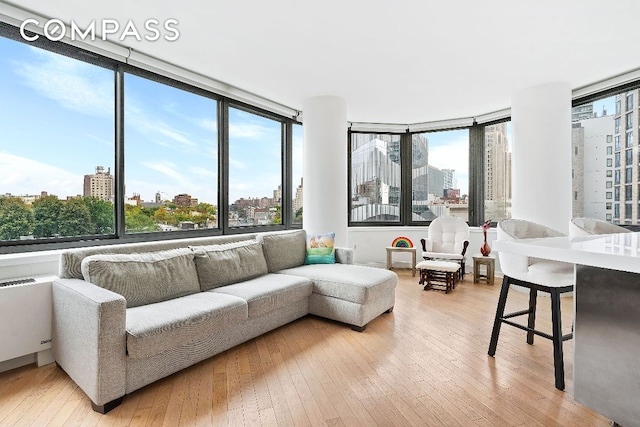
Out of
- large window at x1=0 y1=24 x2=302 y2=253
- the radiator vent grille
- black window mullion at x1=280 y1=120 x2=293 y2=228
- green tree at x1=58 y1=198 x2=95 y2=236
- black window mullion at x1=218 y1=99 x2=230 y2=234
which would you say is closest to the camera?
the radiator vent grille

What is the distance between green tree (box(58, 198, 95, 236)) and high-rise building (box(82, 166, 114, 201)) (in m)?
0.12

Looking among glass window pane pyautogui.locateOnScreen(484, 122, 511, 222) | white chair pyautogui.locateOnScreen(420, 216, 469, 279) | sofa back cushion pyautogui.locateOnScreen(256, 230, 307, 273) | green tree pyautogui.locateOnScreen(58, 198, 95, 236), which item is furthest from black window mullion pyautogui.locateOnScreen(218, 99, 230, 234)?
glass window pane pyautogui.locateOnScreen(484, 122, 511, 222)

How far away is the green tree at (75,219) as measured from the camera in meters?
2.83

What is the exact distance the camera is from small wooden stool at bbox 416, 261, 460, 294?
4.29 metres

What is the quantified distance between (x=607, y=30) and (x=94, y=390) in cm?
468

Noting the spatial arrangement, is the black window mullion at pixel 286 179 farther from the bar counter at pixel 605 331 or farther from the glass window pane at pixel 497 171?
the bar counter at pixel 605 331

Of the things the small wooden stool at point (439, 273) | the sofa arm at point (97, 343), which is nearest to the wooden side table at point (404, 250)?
the small wooden stool at point (439, 273)

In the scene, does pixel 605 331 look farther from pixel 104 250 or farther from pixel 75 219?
pixel 75 219

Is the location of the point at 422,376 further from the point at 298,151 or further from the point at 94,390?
the point at 298,151

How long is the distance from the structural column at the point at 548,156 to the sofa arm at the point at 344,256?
2.37 metres

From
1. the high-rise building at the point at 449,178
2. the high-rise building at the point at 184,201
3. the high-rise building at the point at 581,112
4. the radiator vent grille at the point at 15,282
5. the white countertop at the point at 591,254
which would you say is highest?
the high-rise building at the point at 581,112

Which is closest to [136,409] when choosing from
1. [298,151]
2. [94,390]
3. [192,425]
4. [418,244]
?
[94,390]

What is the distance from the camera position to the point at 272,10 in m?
2.57

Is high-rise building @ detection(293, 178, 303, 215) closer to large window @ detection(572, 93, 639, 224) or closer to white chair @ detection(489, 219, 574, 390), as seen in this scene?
white chair @ detection(489, 219, 574, 390)
